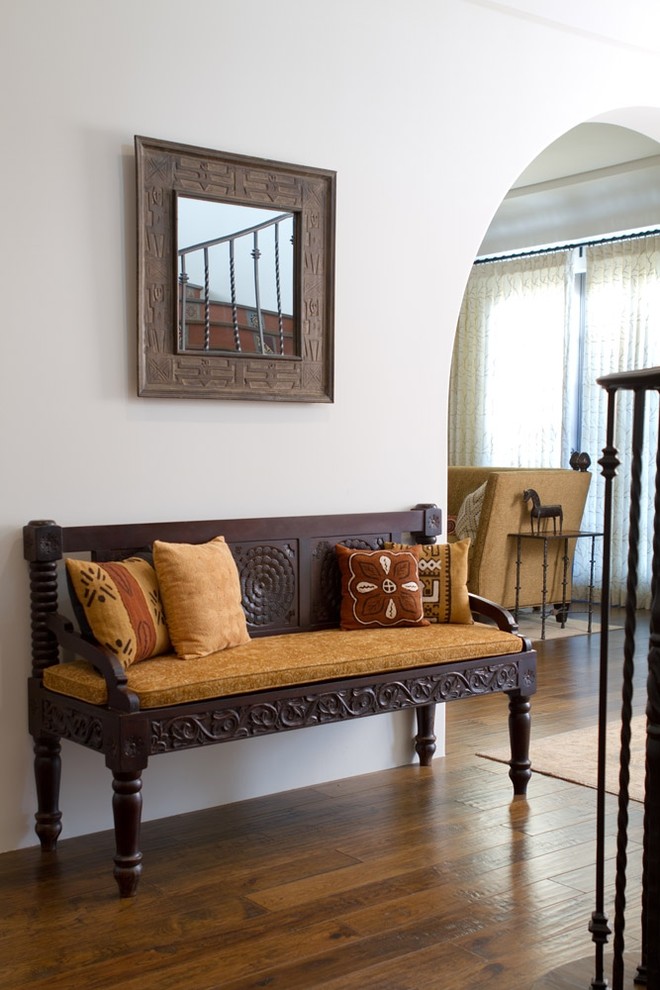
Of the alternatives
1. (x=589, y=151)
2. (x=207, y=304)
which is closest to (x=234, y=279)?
(x=207, y=304)

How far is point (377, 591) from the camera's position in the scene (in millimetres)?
3699

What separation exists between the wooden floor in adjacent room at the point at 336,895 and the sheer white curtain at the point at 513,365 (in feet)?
15.7

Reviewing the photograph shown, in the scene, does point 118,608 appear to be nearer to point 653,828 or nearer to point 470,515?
point 653,828

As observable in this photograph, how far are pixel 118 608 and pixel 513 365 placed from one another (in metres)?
5.98

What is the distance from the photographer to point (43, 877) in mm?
2973

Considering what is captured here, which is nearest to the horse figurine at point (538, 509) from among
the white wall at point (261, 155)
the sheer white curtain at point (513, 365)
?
the sheer white curtain at point (513, 365)

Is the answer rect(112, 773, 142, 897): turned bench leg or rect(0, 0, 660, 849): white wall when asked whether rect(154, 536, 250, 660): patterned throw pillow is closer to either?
rect(0, 0, 660, 849): white wall

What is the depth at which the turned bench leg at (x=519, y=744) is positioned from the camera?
364cm

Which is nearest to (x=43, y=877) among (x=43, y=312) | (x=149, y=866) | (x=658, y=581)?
(x=149, y=866)

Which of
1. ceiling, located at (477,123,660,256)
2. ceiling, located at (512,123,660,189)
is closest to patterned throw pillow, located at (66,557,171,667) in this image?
ceiling, located at (512,123,660,189)

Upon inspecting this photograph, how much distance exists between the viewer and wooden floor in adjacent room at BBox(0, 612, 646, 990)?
2.45 m

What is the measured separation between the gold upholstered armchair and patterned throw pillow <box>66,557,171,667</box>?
139 inches

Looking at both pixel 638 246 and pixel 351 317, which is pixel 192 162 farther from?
pixel 638 246

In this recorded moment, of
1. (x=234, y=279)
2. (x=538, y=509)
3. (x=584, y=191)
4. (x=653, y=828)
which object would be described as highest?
(x=584, y=191)
